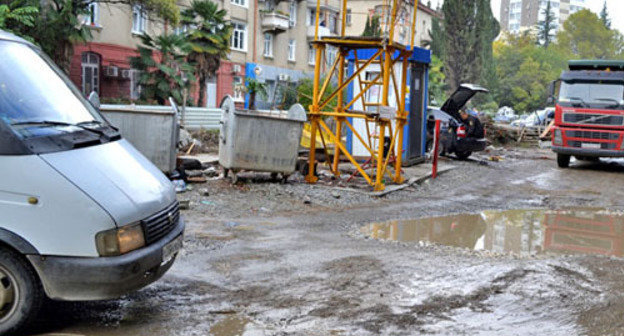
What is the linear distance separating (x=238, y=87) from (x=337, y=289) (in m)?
30.2

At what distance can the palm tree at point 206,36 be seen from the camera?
2852cm

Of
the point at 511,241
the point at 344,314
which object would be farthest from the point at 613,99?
the point at 344,314

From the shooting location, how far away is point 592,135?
18375mm

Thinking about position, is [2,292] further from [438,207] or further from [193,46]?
[193,46]

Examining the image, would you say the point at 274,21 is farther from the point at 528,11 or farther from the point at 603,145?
the point at 528,11

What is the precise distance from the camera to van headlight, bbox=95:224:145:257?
13.9ft

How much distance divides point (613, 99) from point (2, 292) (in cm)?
1798

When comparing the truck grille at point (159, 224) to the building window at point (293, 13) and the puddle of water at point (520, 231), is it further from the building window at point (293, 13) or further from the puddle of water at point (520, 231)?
the building window at point (293, 13)

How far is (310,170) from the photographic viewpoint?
41.9ft

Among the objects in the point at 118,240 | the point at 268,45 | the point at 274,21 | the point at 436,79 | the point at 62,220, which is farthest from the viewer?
the point at 436,79

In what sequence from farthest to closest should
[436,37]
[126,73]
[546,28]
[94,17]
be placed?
[546,28] < [436,37] < [126,73] < [94,17]

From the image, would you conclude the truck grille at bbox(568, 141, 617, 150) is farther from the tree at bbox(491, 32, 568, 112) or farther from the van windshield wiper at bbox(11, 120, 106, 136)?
the tree at bbox(491, 32, 568, 112)

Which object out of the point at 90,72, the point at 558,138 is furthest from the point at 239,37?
the point at 558,138

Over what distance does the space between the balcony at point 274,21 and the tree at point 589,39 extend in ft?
209
